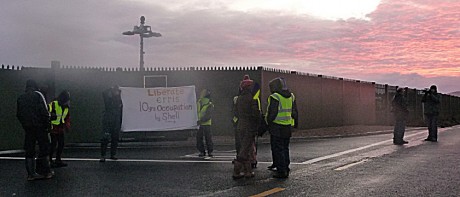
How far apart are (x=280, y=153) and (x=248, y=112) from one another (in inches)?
36.1

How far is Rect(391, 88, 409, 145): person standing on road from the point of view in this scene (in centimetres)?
1541

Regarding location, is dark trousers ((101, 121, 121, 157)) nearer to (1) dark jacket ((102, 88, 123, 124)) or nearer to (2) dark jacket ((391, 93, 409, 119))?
(1) dark jacket ((102, 88, 123, 124))

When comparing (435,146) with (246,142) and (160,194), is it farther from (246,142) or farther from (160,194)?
(160,194)

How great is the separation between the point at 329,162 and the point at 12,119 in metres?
10.3

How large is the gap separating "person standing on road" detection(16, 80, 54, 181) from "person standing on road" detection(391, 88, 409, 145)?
10522 mm

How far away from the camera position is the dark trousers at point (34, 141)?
29.2 feet

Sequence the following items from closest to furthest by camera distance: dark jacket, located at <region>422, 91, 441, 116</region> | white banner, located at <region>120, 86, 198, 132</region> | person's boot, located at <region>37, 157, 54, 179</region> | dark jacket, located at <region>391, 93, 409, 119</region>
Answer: person's boot, located at <region>37, 157, 54, 179</region> → dark jacket, located at <region>391, 93, 409, 119</region> → white banner, located at <region>120, 86, 198, 132</region> → dark jacket, located at <region>422, 91, 441, 116</region>

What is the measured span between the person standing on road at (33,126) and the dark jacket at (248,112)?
3512 millimetres

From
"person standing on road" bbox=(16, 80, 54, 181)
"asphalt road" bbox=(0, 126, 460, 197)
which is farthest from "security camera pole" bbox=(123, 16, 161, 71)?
"person standing on road" bbox=(16, 80, 54, 181)

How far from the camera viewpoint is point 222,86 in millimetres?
19047

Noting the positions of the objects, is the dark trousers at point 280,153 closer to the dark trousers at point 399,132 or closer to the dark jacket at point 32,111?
the dark jacket at point 32,111

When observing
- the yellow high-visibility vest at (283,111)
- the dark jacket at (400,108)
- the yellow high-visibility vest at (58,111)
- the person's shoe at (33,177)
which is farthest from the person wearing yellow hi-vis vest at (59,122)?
the dark jacket at (400,108)

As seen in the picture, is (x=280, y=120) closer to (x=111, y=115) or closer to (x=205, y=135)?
(x=205, y=135)

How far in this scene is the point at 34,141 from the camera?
9031 mm
